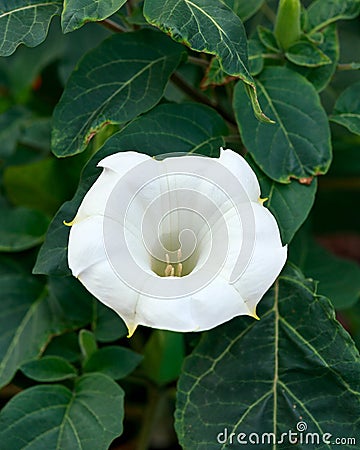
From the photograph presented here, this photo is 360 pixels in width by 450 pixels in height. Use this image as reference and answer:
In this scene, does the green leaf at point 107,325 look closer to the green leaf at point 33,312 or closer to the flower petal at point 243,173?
the green leaf at point 33,312

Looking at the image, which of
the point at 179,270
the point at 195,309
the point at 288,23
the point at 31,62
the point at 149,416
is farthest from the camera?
the point at 31,62

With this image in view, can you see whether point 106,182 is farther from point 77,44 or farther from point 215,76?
point 77,44

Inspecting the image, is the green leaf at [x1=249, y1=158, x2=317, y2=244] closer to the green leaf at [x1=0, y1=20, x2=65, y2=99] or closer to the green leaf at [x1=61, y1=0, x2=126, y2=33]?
the green leaf at [x1=61, y1=0, x2=126, y2=33]

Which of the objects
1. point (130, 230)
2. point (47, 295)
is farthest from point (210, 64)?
point (47, 295)

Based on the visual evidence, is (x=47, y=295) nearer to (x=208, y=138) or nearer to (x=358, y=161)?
(x=208, y=138)

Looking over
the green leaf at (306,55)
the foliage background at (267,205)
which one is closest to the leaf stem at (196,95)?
the foliage background at (267,205)
